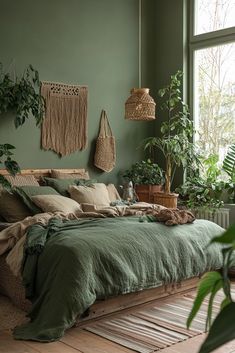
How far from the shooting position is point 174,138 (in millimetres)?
5500

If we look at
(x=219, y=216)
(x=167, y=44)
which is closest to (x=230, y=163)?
(x=219, y=216)

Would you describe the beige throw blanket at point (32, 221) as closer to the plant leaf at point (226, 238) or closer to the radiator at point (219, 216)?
the radiator at point (219, 216)

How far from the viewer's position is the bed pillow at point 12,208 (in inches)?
167

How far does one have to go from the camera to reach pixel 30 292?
3.22 meters

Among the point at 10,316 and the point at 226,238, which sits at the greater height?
the point at 226,238

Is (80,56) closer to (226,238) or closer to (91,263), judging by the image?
(91,263)

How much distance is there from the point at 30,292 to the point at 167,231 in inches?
48.2

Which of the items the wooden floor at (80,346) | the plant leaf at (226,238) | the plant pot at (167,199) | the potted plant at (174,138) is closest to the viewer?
the plant leaf at (226,238)

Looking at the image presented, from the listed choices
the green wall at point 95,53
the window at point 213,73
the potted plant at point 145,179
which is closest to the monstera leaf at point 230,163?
the window at point 213,73

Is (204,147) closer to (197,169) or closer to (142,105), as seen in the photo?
(197,169)

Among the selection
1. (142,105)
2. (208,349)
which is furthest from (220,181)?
(208,349)

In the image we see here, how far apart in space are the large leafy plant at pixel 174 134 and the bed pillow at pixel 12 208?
1853mm

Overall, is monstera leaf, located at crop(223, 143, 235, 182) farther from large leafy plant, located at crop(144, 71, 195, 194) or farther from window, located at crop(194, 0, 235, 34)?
window, located at crop(194, 0, 235, 34)

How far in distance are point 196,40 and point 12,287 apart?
3.84 metres
